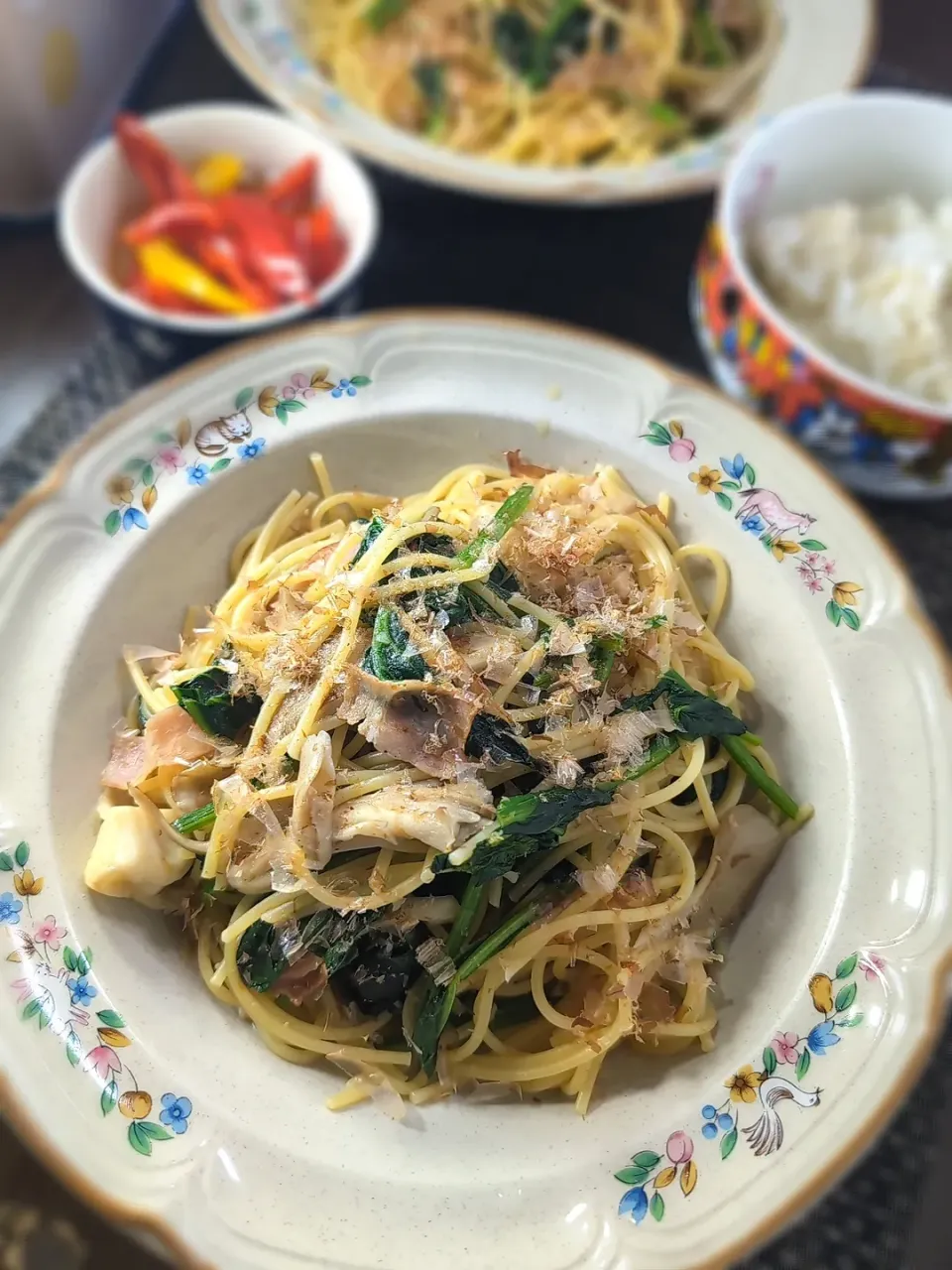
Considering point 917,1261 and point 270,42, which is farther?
point 270,42

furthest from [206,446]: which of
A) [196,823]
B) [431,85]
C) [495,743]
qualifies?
[431,85]

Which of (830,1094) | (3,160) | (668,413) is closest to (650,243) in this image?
(668,413)

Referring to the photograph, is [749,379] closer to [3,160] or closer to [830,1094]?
[830,1094]

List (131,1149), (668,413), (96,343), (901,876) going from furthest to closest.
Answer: (96,343) < (668,413) < (901,876) < (131,1149)

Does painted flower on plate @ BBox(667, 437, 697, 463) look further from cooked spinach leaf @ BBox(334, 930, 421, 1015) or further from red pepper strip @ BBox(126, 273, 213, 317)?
red pepper strip @ BBox(126, 273, 213, 317)

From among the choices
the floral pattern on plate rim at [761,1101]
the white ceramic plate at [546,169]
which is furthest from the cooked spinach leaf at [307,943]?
the white ceramic plate at [546,169]

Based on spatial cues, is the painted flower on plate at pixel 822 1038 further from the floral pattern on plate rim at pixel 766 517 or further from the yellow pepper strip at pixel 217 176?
the yellow pepper strip at pixel 217 176
